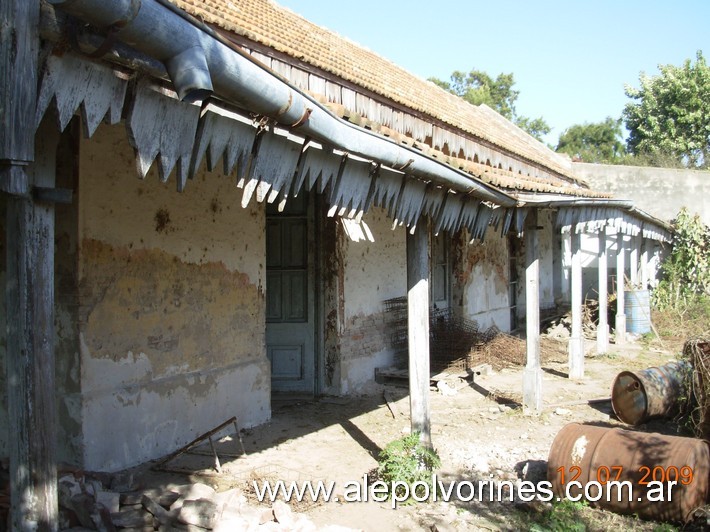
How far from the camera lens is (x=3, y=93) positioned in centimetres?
220

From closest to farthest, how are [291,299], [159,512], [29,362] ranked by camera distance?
[29,362], [159,512], [291,299]

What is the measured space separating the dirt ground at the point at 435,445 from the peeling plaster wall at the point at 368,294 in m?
0.42

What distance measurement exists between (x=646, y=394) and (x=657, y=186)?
1537cm

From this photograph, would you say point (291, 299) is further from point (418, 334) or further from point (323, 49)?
point (323, 49)

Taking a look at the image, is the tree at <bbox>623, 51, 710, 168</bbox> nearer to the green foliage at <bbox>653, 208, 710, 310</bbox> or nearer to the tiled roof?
the green foliage at <bbox>653, 208, 710, 310</bbox>

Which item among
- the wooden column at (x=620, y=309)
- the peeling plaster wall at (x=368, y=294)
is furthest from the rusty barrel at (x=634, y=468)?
the wooden column at (x=620, y=309)

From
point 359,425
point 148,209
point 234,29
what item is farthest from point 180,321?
point 234,29

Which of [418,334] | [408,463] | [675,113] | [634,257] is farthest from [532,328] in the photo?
[675,113]

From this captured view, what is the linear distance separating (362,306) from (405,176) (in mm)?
4354

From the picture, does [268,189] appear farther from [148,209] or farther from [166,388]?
[166,388]

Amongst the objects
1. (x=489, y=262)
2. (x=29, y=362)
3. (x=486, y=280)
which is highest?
(x=489, y=262)

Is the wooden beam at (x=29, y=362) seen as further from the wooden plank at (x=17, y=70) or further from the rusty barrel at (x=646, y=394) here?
the rusty barrel at (x=646, y=394)

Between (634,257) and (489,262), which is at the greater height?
(634,257)

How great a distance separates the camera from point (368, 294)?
9031 mm
